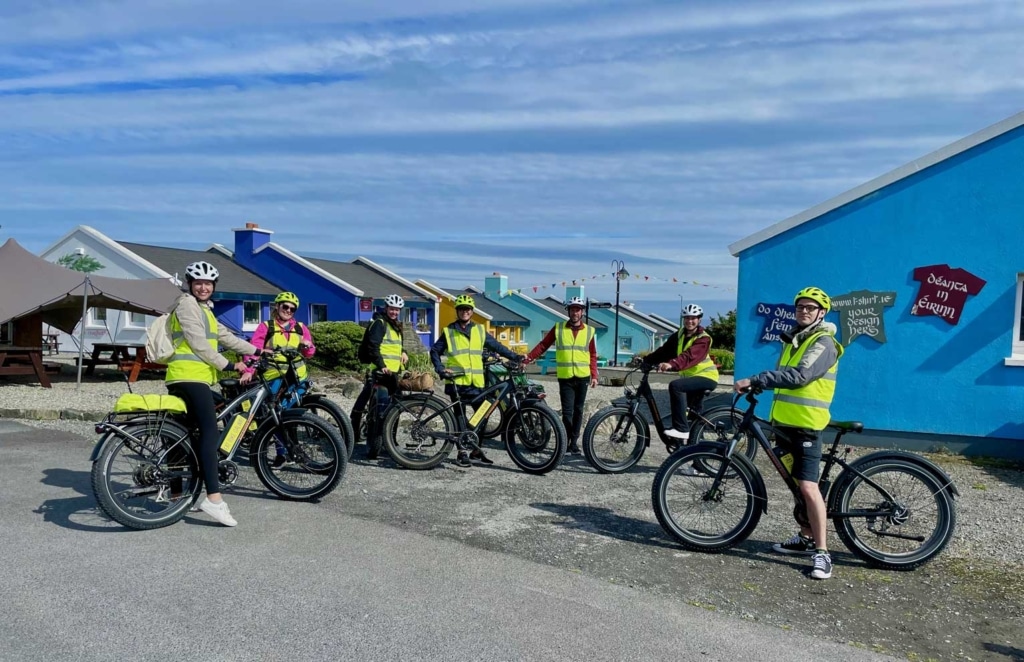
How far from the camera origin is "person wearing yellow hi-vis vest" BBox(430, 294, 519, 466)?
28.2 feet

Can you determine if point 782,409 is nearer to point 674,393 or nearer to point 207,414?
point 674,393

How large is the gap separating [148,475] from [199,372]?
0.85 m

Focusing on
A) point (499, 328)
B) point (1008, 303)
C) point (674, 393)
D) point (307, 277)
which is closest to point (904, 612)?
point (674, 393)

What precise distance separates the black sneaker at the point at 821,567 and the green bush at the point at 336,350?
17361 millimetres

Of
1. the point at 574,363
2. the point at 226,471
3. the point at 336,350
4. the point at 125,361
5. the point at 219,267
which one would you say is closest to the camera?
the point at 226,471

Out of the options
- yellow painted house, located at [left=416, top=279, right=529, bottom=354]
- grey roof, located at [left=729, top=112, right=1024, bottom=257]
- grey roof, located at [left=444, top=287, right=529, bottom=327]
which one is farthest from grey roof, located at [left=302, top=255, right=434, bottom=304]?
grey roof, located at [left=729, top=112, right=1024, bottom=257]

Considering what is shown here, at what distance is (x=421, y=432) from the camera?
8.38 meters

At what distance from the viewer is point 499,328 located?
174 ft

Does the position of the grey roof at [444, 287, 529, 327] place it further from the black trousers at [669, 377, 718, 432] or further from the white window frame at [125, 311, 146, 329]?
the black trousers at [669, 377, 718, 432]

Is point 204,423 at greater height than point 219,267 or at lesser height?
lesser

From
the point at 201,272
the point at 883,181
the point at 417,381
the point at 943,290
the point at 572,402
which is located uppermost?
the point at 883,181

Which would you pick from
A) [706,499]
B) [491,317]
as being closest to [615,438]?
[706,499]

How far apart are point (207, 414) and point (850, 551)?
492cm

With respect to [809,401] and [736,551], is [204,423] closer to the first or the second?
[736,551]
